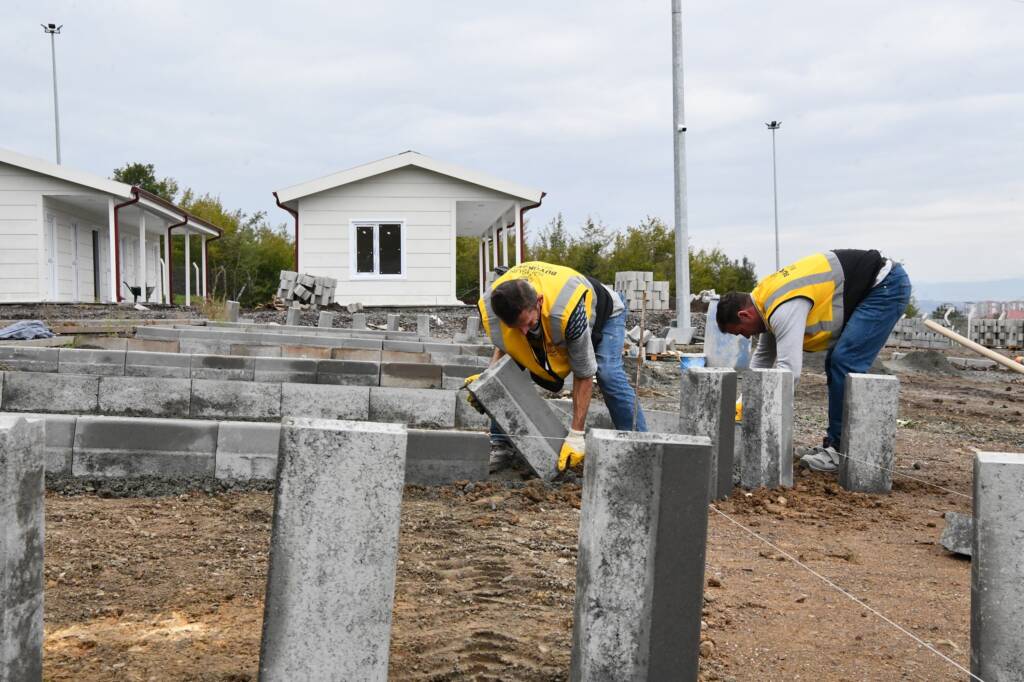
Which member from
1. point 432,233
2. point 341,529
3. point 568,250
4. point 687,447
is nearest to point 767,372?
point 687,447

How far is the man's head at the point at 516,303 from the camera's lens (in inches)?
167

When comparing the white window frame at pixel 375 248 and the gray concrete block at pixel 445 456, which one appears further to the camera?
the white window frame at pixel 375 248

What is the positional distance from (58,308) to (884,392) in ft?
47.4

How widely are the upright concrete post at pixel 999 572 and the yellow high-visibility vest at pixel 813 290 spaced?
2894 mm

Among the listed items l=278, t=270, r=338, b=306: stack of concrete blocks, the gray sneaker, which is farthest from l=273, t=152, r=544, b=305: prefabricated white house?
the gray sneaker

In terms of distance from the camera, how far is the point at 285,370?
21.2 feet

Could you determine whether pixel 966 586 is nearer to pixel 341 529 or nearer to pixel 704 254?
pixel 341 529

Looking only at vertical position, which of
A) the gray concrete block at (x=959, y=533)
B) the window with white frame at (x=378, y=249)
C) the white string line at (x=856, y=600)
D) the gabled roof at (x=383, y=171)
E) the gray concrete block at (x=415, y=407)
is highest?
the gabled roof at (x=383, y=171)

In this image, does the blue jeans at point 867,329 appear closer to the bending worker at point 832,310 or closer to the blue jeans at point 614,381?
the bending worker at point 832,310

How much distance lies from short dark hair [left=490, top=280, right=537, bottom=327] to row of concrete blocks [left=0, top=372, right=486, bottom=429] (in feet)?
4.55

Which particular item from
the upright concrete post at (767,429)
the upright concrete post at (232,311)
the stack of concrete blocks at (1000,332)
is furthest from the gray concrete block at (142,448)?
the stack of concrete blocks at (1000,332)

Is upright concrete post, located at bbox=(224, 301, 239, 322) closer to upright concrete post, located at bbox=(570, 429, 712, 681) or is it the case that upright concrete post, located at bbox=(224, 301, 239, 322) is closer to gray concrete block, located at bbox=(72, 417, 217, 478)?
gray concrete block, located at bbox=(72, 417, 217, 478)

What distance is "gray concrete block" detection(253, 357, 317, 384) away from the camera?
20.9 ft

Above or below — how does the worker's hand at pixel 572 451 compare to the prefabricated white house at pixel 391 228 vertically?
below
